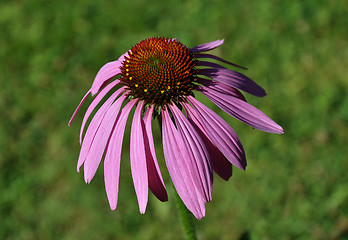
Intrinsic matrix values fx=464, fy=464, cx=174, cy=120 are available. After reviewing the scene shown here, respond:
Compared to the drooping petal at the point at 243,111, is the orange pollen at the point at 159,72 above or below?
above

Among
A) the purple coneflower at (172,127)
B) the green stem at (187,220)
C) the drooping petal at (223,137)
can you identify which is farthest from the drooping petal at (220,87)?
the green stem at (187,220)

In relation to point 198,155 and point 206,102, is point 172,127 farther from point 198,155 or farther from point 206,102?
point 206,102

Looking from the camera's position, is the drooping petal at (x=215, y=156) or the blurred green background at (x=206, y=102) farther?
the blurred green background at (x=206, y=102)

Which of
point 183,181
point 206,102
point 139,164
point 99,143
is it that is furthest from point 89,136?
point 206,102

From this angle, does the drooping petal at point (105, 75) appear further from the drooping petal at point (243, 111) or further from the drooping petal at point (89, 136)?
the drooping petal at point (243, 111)

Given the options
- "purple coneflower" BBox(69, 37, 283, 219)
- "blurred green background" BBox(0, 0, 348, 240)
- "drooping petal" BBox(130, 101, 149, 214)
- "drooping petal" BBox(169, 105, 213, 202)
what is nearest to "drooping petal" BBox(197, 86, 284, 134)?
"purple coneflower" BBox(69, 37, 283, 219)

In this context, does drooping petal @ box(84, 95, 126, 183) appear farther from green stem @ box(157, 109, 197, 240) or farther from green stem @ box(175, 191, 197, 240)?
green stem @ box(175, 191, 197, 240)
